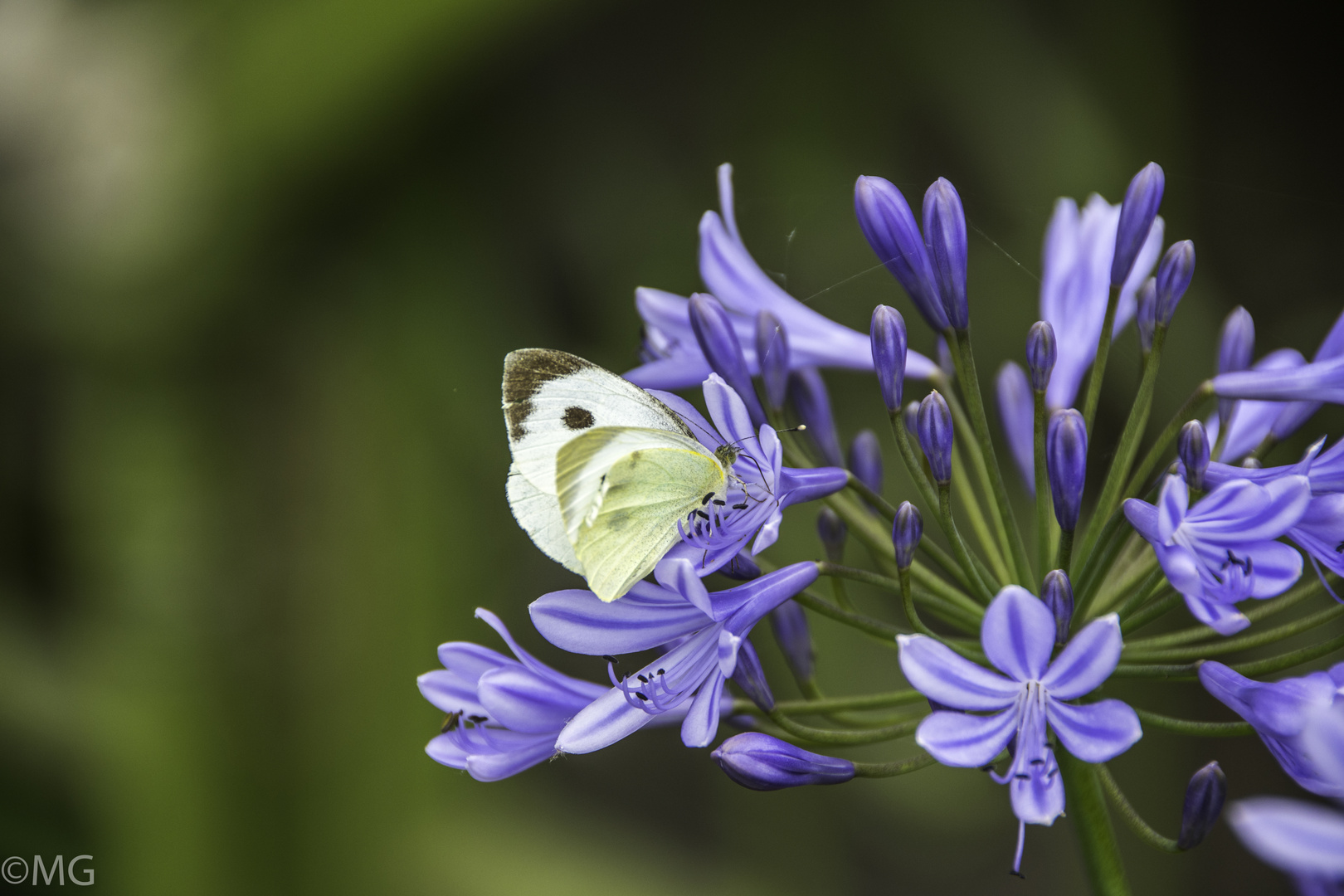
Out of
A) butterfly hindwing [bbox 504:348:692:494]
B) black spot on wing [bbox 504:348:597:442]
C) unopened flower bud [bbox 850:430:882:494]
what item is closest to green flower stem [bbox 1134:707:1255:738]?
unopened flower bud [bbox 850:430:882:494]

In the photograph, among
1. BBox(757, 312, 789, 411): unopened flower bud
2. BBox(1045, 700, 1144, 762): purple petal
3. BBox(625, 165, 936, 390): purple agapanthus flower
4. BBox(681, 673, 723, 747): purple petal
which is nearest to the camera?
BBox(1045, 700, 1144, 762): purple petal

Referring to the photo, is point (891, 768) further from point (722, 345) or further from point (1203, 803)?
point (722, 345)

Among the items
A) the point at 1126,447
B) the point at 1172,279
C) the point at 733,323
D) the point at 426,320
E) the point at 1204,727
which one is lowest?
the point at 1204,727

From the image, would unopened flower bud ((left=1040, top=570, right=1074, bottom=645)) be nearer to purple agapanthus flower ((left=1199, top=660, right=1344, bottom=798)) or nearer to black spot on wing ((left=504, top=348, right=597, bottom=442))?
purple agapanthus flower ((left=1199, top=660, right=1344, bottom=798))

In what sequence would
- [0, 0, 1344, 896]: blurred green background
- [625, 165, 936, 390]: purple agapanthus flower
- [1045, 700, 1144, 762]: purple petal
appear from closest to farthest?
[1045, 700, 1144, 762]: purple petal → [625, 165, 936, 390]: purple agapanthus flower → [0, 0, 1344, 896]: blurred green background

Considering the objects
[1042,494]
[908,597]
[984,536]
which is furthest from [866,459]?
[908,597]

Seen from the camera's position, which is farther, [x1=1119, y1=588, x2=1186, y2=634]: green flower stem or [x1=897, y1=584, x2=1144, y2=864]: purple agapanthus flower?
[x1=1119, y1=588, x2=1186, y2=634]: green flower stem

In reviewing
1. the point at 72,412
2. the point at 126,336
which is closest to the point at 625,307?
the point at 126,336
